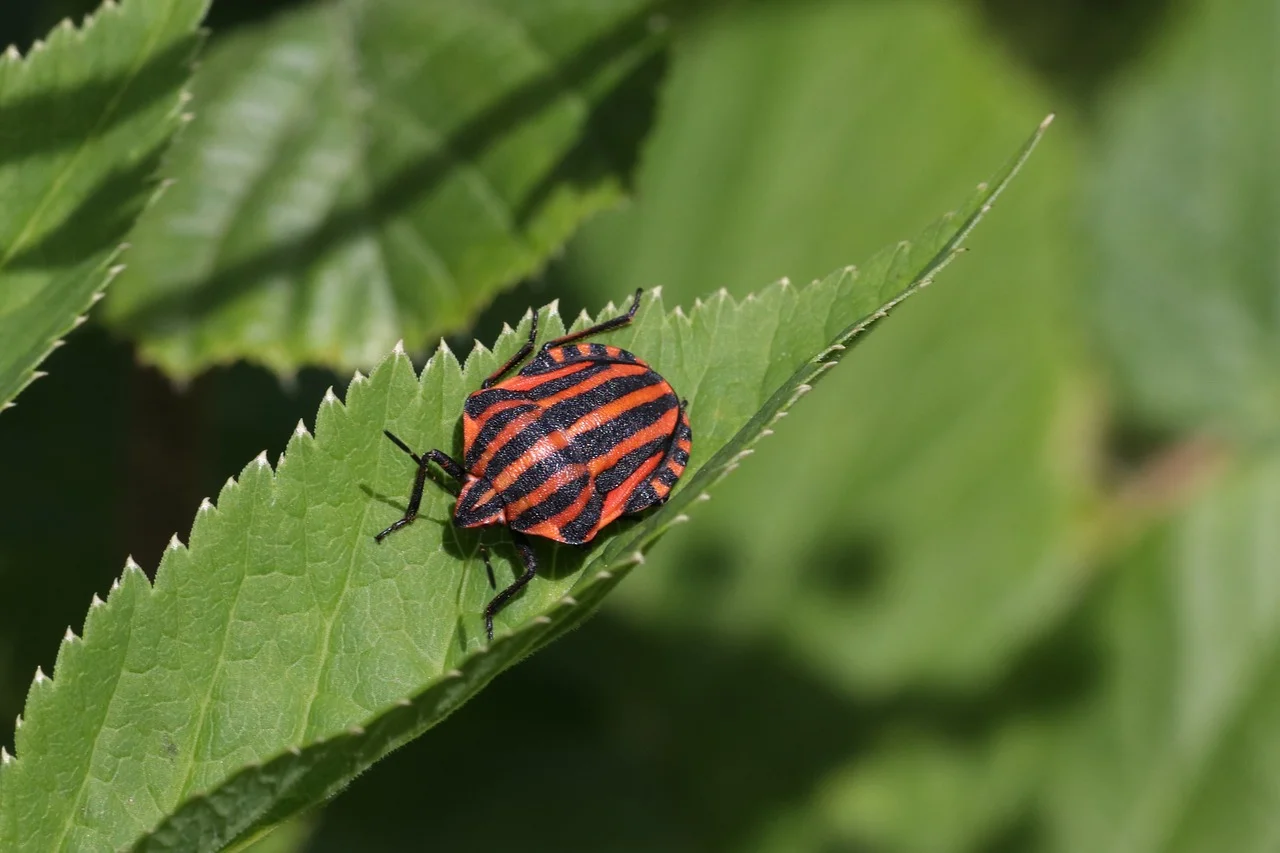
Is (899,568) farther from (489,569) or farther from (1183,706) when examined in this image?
(489,569)

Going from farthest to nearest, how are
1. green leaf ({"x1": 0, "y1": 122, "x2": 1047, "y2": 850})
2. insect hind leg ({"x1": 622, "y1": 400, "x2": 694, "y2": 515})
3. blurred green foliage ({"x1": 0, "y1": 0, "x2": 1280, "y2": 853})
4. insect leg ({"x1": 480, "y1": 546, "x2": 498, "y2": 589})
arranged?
blurred green foliage ({"x1": 0, "y1": 0, "x2": 1280, "y2": 853}) < insect hind leg ({"x1": 622, "y1": 400, "x2": 694, "y2": 515}) < insect leg ({"x1": 480, "y1": 546, "x2": 498, "y2": 589}) < green leaf ({"x1": 0, "y1": 122, "x2": 1047, "y2": 850})

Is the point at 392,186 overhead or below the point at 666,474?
overhead

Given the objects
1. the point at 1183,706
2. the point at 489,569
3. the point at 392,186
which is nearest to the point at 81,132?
the point at 392,186

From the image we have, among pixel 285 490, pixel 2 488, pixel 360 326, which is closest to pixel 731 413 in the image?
pixel 285 490

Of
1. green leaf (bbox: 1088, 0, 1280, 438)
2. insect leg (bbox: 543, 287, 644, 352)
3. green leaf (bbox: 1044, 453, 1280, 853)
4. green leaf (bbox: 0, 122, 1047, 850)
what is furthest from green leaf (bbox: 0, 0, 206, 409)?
green leaf (bbox: 1088, 0, 1280, 438)

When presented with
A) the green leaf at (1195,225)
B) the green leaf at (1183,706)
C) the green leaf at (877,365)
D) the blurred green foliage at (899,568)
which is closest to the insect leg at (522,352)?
the blurred green foliage at (899,568)

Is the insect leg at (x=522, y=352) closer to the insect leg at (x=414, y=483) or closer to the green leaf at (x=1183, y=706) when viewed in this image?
the insect leg at (x=414, y=483)

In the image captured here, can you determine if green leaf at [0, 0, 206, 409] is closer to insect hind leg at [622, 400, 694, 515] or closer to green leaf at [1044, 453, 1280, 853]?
insect hind leg at [622, 400, 694, 515]
